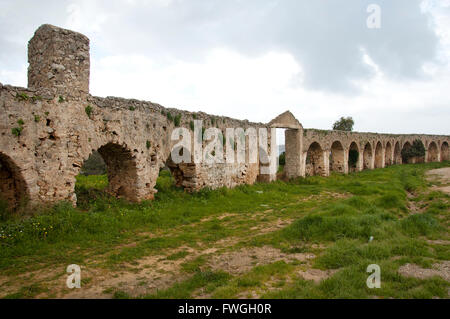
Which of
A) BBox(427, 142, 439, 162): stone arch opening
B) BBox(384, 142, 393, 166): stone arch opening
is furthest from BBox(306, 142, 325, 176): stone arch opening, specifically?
BBox(427, 142, 439, 162): stone arch opening

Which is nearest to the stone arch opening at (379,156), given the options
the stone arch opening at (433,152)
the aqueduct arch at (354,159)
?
the aqueduct arch at (354,159)

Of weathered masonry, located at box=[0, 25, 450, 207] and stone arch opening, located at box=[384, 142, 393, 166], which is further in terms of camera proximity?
stone arch opening, located at box=[384, 142, 393, 166]

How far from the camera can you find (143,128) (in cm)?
976

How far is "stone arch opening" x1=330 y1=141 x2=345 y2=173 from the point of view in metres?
23.6

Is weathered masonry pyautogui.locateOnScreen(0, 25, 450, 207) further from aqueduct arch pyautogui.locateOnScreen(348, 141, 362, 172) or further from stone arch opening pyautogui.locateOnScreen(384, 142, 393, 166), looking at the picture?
stone arch opening pyautogui.locateOnScreen(384, 142, 393, 166)

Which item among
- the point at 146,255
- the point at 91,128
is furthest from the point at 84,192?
the point at 146,255

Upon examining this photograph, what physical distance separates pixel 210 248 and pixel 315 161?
16982 millimetres

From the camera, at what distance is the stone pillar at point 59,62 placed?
297 inches

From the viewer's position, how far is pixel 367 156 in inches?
1125

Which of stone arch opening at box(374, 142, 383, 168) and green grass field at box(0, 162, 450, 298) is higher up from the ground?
stone arch opening at box(374, 142, 383, 168)

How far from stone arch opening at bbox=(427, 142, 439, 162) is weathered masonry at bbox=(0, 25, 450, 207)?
1485 inches

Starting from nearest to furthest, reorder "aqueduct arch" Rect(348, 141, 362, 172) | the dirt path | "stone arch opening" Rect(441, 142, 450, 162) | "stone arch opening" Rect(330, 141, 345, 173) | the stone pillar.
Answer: the stone pillar < the dirt path < "stone arch opening" Rect(330, 141, 345, 173) < "aqueduct arch" Rect(348, 141, 362, 172) < "stone arch opening" Rect(441, 142, 450, 162)

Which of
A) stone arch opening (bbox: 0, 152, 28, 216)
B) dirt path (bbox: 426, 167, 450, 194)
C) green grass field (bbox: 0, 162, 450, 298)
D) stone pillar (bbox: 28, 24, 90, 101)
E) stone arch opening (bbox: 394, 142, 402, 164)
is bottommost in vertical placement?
green grass field (bbox: 0, 162, 450, 298)

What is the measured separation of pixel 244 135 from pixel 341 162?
12.2 m
